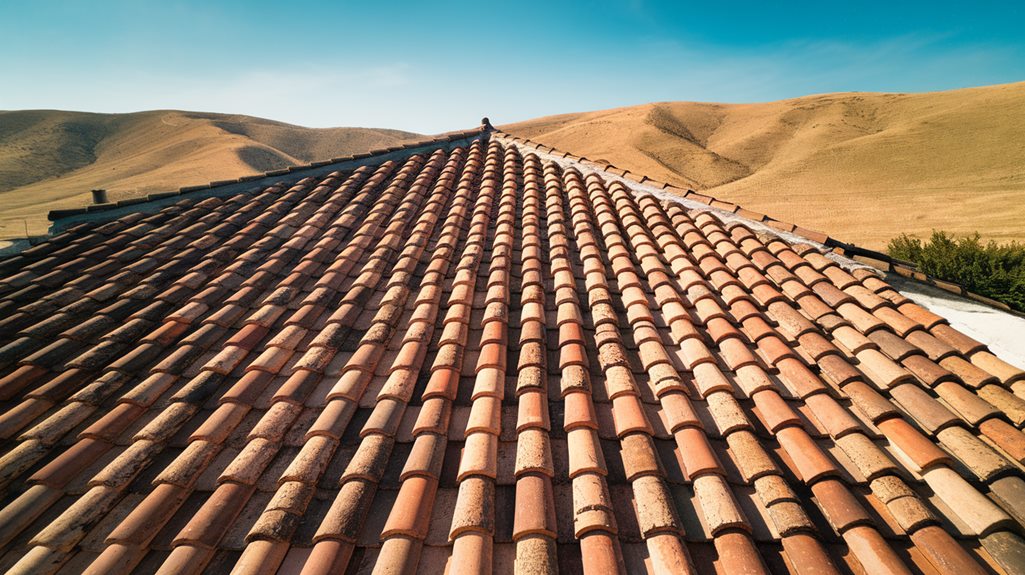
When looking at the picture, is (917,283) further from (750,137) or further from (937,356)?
(750,137)

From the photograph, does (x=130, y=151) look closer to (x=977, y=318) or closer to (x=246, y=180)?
(x=246, y=180)

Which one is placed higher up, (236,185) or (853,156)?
(853,156)

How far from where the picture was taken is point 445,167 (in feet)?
25.4

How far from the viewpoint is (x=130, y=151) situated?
75750 millimetres

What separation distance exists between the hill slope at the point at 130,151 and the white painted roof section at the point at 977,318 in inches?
1801

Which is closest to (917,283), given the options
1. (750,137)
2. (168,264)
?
(168,264)

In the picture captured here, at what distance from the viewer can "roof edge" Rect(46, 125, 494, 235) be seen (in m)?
6.52

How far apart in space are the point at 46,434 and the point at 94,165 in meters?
96.1

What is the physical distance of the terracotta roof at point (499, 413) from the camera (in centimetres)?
213

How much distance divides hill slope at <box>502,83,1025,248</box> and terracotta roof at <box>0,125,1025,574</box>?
26048 mm

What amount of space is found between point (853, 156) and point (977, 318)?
170 feet

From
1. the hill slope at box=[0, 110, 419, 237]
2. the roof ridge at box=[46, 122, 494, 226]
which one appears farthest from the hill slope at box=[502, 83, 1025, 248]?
the hill slope at box=[0, 110, 419, 237]

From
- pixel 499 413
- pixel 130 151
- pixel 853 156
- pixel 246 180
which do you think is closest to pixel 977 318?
pixel 499 413

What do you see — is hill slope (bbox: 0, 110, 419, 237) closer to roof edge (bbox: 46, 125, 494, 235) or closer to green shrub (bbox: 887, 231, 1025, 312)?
roof edge (bbox: 46, 125, 494, 235)
